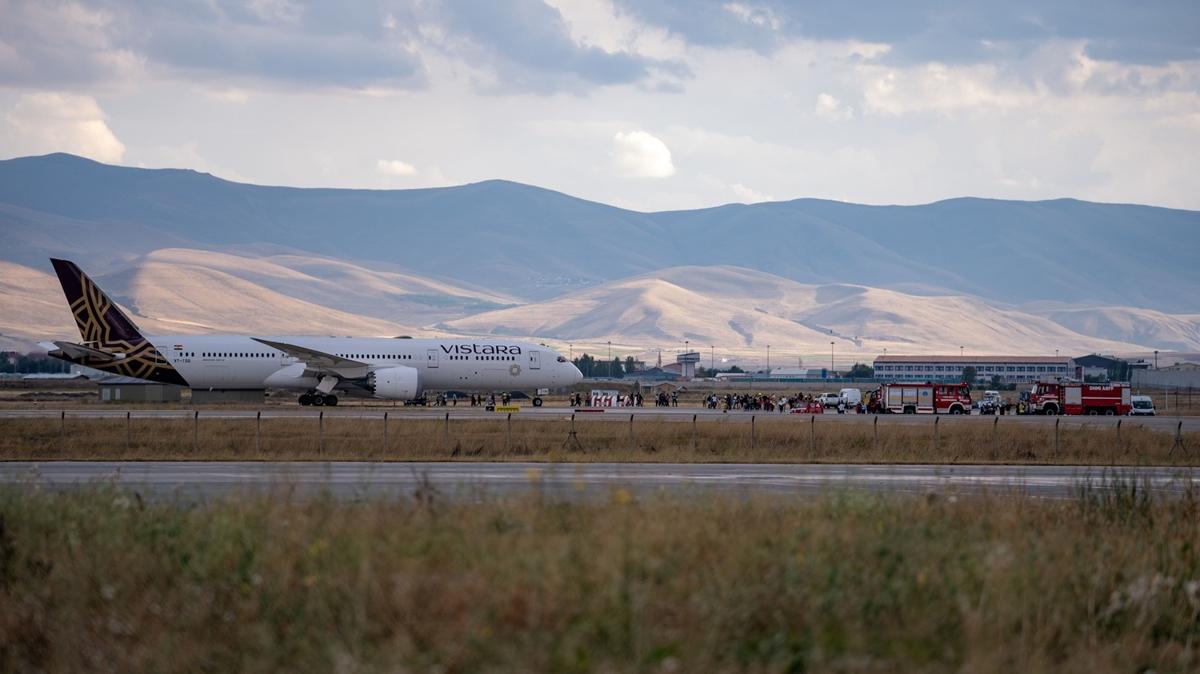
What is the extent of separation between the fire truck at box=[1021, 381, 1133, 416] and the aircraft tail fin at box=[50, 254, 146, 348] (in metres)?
51.4

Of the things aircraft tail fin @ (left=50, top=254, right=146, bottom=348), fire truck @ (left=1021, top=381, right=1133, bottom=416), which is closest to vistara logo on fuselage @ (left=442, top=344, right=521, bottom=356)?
aircraft tail fin @ (left=50, top=254, right=146, bottom=348)

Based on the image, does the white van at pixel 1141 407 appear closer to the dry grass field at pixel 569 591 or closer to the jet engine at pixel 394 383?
the jet engine at pixel 394 383

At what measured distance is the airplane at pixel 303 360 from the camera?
233 ft

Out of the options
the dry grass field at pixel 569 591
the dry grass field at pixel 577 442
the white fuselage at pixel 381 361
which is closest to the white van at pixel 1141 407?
the dry grass field at pixel 577 442

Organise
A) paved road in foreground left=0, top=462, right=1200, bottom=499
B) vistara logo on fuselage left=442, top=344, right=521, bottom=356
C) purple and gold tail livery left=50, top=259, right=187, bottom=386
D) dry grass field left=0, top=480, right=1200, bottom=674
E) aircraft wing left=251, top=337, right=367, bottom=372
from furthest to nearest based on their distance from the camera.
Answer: vistara logo on fuselage left=442, top=344, right=521, bottom=356 → aircraft wing left=251, top=337, right=367, bottom=372 → purple and gold tail livery left=50, top=259, right=187, bottom=386 → paved road in foreground left=0, top=462, right=1200, bottom=499 → dry grass field left=0, top=480, right=1200, bottom=674

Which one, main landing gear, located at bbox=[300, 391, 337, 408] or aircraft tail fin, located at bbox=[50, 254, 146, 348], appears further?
main landing gear, located at bbox=[300, 391, 337, 408]

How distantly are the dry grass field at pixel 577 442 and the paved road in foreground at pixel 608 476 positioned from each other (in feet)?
9.07

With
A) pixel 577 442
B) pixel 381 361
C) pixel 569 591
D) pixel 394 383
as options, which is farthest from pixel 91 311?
pixel 569 591

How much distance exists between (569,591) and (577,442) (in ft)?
99.9

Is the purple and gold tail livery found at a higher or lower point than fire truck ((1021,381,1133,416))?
higher

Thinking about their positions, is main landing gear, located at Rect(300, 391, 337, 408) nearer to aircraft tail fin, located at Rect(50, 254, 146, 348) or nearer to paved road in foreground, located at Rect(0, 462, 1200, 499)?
aircraft tail fin, located at Rect(50, 254, 146, 348)

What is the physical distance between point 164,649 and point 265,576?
157cm

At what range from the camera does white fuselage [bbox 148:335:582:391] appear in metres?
74.0

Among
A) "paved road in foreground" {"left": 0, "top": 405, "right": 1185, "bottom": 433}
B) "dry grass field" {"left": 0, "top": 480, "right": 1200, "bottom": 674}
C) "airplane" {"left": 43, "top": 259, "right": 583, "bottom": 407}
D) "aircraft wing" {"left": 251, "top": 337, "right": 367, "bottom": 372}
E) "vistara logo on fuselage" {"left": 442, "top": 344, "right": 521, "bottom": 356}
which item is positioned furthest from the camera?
"vistara logo on fuselage" {"left": 442, "top": 344, "right": 521, "bottom": 356}
